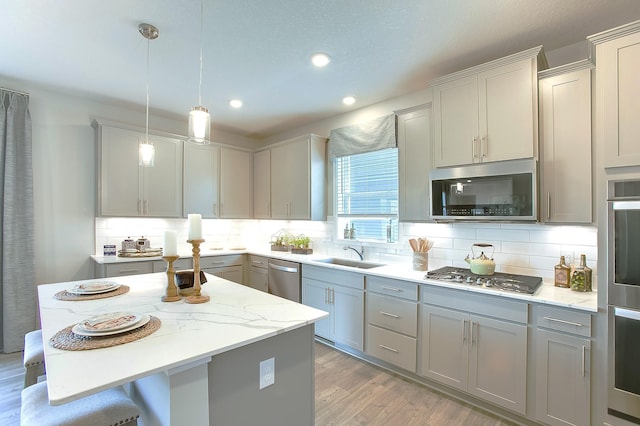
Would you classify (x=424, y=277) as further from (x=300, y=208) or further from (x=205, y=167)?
(x=205, y=167)

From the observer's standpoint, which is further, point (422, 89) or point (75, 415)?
point (422, 89)

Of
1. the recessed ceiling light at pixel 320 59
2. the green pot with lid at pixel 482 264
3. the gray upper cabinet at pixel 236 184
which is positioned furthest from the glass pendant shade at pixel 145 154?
the green pot with lid at pixel 482 264

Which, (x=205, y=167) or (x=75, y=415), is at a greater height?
(x=205, y=167)

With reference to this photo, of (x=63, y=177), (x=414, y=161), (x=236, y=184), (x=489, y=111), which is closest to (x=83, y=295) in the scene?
(x=63, y=177)

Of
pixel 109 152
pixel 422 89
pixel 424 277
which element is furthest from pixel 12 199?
pixel 422 89

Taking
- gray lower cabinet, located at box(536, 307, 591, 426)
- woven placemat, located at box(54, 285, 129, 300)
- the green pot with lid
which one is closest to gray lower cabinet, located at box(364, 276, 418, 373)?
the green pot with lid

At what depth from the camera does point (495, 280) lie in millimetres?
2271

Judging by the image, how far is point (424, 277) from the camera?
2561 millimetres

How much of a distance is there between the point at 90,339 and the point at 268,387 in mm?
803

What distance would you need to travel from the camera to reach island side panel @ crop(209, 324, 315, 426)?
132cm

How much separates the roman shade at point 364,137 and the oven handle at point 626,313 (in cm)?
211

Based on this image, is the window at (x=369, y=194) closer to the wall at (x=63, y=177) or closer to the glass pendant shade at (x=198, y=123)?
the glass pendant shade at (x=198, y=123)

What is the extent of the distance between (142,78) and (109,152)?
1.09m

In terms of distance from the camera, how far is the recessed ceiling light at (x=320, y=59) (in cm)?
246
